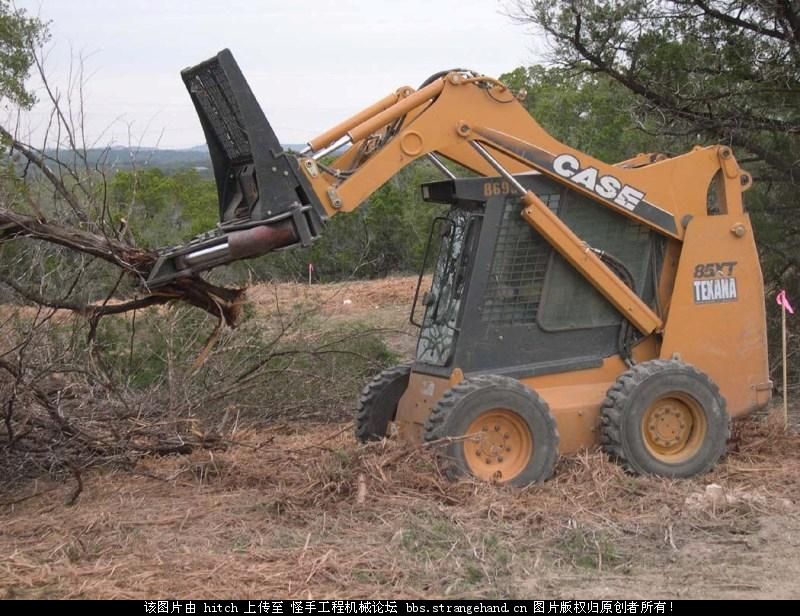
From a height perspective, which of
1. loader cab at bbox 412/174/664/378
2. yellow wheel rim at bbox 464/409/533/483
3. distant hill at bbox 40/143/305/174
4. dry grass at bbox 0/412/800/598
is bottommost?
dry grass at bbox 0/412/800/598

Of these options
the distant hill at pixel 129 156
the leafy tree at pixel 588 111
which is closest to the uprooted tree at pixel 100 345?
the distant hill at pixel 129 156

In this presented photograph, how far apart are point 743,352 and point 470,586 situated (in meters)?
3.44

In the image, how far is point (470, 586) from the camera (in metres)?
5.86

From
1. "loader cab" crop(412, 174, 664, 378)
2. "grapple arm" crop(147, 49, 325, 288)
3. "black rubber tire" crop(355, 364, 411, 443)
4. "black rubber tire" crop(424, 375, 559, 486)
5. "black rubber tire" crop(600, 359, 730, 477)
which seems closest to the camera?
"grapple arm" crop(147, 49, 325, 288)

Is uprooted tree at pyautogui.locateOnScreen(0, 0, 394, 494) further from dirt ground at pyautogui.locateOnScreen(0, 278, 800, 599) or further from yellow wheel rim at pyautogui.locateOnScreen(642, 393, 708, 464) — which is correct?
yellow wheel rim at pyautogui.locateOnScreen(642, 393, 708, 464)

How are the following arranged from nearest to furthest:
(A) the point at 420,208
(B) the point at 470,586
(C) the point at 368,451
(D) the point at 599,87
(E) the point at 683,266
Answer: (B) the point at 470,586 < (C) the point at 368,451 < (E) the point at 683,266 < (D) the point at 599,87 < (A) the point at 420,208

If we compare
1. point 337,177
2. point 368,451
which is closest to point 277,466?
point 368,451

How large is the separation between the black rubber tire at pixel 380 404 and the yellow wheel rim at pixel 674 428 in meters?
1.83

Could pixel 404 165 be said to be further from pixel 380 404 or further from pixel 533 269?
pixel 380 404

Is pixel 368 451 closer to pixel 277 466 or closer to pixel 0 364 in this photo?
pixel 277 466

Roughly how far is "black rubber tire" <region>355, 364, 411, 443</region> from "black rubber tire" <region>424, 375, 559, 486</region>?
1098 mm

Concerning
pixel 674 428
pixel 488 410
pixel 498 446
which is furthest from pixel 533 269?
pixel 674 428

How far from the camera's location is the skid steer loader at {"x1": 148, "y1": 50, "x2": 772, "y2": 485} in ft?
24.5

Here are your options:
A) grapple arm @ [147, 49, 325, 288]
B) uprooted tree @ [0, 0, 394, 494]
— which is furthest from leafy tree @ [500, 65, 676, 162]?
grapple arm @ [147, 49, 325, 288]
